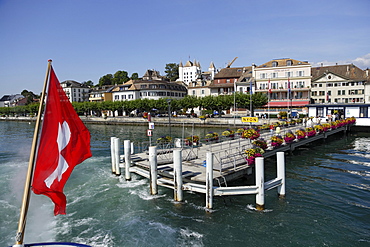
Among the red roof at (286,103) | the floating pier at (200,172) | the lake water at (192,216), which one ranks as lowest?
the lake water at (192,216)

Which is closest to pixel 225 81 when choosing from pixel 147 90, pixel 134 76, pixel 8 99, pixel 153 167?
pixel 147 90

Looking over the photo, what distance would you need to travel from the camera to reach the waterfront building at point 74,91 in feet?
451

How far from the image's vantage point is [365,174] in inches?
821

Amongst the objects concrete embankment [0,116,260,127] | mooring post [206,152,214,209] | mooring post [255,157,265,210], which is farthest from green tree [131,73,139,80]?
mooring post [255,157,265,210]

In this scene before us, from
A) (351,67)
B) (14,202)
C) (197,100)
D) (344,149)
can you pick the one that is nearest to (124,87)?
(197,100)

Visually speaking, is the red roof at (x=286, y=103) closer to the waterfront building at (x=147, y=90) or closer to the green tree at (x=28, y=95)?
the waterfront building at (x=147, y=90)

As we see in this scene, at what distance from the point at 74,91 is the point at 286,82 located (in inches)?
4037

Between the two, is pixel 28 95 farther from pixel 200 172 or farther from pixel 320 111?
pixel 200 172

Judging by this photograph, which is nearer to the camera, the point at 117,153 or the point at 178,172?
the point at 178,172

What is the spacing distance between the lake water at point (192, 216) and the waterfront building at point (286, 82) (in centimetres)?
5671

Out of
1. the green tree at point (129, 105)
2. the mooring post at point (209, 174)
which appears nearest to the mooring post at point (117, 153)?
the mooring post at point (209, 174)

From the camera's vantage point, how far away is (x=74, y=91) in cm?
13925

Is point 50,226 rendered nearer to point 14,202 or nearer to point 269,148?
point 14,202

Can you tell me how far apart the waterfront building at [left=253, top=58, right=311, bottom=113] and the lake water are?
56707 millimetres
